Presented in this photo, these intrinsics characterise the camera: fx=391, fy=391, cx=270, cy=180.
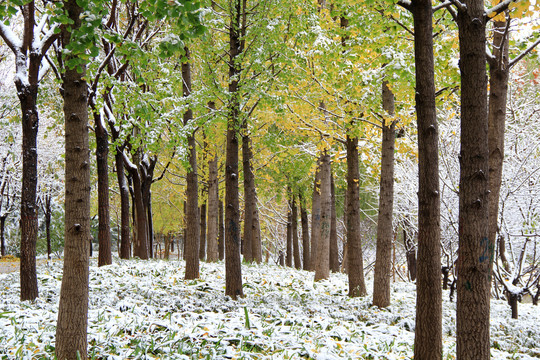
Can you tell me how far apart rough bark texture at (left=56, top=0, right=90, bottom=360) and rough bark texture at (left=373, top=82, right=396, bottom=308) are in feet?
18.1

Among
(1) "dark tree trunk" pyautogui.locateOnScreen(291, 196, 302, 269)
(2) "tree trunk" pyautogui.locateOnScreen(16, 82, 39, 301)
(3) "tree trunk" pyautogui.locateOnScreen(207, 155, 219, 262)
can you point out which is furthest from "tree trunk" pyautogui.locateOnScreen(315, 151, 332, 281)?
(1) "dark tree trunk" pyautogui.locateOnScreen(291, 196, 302, 269)

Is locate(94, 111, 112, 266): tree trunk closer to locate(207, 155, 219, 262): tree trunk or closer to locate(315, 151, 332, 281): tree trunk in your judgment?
locate(207, 155, 219, 262): tree trunk

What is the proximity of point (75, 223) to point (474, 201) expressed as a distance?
11.7 feet

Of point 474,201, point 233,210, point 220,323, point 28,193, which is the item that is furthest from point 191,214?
point 474,201

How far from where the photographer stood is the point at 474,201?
10.9 feet

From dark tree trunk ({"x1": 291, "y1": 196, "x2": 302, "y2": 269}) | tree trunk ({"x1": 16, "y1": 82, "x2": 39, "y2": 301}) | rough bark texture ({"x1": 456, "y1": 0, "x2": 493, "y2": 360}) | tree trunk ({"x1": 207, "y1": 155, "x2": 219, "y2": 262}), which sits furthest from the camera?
dark tree trunk ({"x1": 291, "y1": 196, "x2": 302, "y2": 269})

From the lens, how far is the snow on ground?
4.26 metres

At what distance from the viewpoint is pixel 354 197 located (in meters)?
8.75

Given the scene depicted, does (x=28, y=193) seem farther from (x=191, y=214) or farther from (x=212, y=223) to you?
(x=212, y=223)

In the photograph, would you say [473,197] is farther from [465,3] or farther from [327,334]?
[327,334]

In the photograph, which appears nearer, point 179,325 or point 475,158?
point 475,158

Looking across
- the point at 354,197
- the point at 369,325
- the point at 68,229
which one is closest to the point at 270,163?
the point at 354,197

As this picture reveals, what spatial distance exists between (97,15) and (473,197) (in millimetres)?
3472

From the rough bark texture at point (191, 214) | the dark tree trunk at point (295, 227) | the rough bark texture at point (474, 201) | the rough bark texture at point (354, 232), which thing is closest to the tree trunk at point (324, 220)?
the rough bark texture at point (354, 232)
